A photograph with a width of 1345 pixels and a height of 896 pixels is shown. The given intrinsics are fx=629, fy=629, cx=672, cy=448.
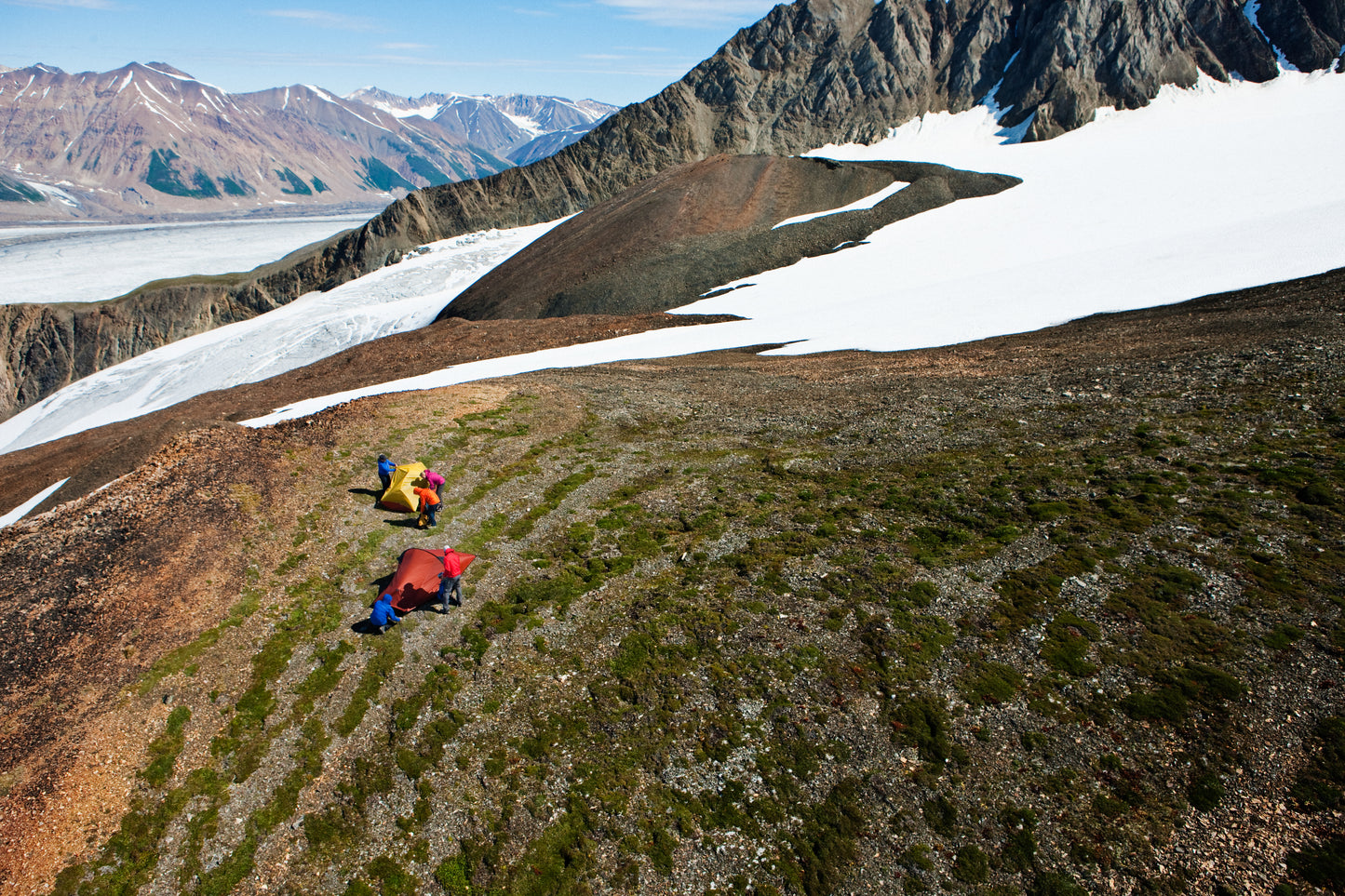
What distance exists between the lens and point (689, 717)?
14148 mm

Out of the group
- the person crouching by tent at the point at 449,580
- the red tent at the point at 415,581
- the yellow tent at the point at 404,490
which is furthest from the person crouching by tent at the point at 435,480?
the person crouching by tent at the point at 449,580

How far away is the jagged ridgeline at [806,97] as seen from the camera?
4651 inches

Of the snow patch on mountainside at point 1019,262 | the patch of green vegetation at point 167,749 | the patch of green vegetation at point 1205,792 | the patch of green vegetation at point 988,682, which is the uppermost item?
the snow patch on mountainside at point 1019,262

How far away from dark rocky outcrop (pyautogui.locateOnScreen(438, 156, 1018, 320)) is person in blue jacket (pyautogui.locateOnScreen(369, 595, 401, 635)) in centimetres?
5448

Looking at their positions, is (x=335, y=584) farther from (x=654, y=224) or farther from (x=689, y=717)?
(x=654, y=224)

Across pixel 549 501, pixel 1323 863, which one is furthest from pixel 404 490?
pixel 1323 863

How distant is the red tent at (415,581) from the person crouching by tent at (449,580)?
0.18 metres

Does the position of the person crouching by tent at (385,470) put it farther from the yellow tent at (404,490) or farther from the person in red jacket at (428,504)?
the person in red jacket at (428,504)

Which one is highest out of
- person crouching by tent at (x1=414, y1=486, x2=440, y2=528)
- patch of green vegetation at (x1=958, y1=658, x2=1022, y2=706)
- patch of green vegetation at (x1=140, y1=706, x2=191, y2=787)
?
person crouching by tent at (x1=414, y1=486, x2=440, y2=528)

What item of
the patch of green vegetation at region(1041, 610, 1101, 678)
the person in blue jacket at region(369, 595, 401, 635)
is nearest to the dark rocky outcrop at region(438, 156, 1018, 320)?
the person in blue jacket at region(369, 595, 401, 635)

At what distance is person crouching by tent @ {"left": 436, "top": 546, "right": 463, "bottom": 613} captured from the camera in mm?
17641

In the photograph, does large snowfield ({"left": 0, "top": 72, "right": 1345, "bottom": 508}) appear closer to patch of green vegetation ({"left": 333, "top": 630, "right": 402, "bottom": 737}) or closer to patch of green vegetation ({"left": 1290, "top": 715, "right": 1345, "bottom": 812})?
patch of green vegetation ({"left": 333, "top": 630, "right": 402, "bottom": 737})

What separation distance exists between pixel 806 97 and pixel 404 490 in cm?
15862

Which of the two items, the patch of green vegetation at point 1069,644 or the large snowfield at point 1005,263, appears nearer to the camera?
the patch of green vegetation at point 1069,644
